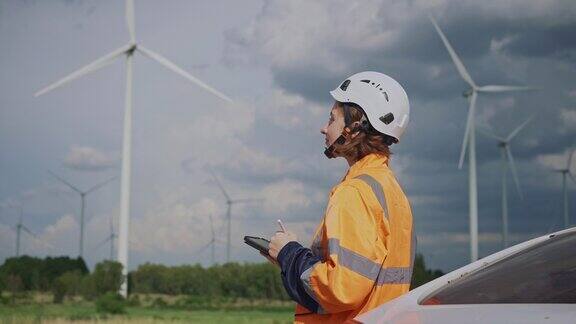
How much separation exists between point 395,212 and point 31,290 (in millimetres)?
68716

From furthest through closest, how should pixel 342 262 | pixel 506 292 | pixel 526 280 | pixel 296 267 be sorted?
pixel 296 267 < pixel 342 262 < pixel 526 280 < pixel 506 292

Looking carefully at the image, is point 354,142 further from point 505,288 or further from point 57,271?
point 57,271

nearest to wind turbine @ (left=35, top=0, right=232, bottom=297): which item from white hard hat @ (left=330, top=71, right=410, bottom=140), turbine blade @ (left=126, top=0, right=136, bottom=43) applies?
turbine blade @ (left=126, top=0, right=136, bottom=43)

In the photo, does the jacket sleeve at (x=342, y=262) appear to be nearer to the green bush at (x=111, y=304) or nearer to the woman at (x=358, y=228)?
the woman at (x=358, y=228)

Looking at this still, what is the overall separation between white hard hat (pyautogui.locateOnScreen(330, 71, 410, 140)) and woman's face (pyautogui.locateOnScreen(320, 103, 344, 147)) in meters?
0.07

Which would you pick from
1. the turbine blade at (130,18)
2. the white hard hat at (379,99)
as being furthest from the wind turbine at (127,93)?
the white hard hat at (379,99)

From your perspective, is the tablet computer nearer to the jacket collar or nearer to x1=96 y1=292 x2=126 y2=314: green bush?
the jacket collar

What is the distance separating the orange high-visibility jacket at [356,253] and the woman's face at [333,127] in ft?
0.51

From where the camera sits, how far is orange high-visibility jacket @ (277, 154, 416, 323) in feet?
13.1

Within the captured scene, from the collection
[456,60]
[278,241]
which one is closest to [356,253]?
[278,241]

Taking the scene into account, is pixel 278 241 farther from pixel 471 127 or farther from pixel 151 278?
pixel 151 278

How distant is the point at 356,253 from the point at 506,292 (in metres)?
1.04

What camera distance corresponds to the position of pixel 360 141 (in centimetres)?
439

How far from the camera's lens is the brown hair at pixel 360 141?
14.4ft
